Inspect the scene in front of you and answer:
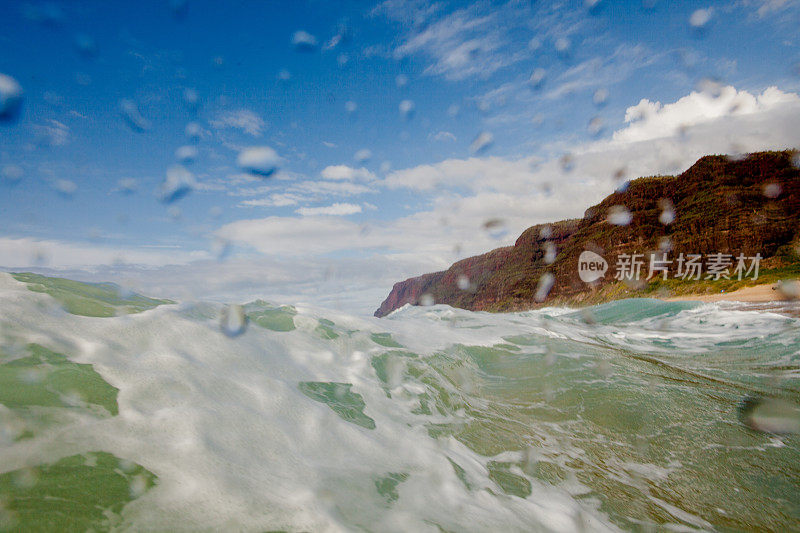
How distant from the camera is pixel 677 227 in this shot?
163 feet

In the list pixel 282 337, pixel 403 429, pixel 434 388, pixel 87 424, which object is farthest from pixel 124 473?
pixel 434 388

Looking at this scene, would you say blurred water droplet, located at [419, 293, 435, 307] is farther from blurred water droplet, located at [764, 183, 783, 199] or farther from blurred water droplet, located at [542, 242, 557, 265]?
blurred water droplet, located at [764, 183, 783, 199]

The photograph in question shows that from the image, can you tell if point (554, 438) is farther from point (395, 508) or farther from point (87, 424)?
point (87, 424)

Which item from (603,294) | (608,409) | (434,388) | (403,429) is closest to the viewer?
(403,429)

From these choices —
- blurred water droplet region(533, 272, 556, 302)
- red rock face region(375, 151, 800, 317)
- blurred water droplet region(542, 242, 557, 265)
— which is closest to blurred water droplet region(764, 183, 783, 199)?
red rock face region(375, 151, 800, 317)

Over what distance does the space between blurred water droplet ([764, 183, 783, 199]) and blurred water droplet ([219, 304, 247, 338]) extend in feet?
203

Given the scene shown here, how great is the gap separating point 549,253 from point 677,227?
2774 centimetres

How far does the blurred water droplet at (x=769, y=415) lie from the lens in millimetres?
4195

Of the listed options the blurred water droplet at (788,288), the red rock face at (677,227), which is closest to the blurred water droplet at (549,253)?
the red rock face at (677,227)

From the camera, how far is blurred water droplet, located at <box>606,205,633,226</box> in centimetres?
5840

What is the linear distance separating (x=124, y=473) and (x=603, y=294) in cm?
5714

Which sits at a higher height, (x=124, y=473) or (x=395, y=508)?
(x=124, y=473)

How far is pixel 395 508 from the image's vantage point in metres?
2.19

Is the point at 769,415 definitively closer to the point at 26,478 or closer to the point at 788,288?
the point at 26,478
